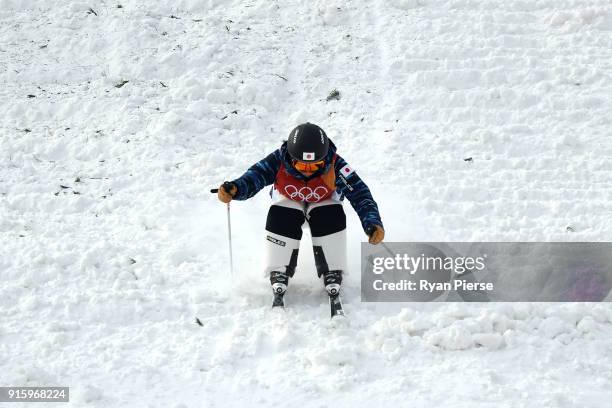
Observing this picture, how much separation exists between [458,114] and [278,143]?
229 cm

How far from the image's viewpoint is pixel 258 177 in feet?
18.4

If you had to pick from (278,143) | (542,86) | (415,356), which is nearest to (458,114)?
(542,86)

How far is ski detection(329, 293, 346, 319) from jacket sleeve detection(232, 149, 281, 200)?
109 centimetres

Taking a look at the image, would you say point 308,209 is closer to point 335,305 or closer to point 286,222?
point 286,222

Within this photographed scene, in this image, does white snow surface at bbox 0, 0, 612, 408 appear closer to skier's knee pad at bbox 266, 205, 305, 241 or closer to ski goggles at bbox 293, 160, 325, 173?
skier's knee pad at bbox 266, 205, 305, 241

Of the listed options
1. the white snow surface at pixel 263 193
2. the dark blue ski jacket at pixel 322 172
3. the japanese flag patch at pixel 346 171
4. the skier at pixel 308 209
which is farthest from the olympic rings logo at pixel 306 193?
the white snow surface at pixel 263 193

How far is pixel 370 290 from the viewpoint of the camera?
5.71 m

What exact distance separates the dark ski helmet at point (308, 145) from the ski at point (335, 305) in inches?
43.8

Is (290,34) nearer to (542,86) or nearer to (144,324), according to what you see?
(542,86)

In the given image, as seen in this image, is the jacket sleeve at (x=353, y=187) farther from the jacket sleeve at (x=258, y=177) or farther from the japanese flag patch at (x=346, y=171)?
the jacket sleeve at (x=258, y=177)

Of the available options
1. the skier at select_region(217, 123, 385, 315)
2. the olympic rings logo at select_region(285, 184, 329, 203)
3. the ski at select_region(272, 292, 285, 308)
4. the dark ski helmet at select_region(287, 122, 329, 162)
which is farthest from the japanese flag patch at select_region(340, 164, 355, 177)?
the ski at select_region(272, 292, 285, 308)

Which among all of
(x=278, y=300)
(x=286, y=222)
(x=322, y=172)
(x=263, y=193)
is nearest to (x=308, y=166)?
(x=322, y=172)

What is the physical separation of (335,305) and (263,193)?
2433 mm

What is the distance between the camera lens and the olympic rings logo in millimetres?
5523
